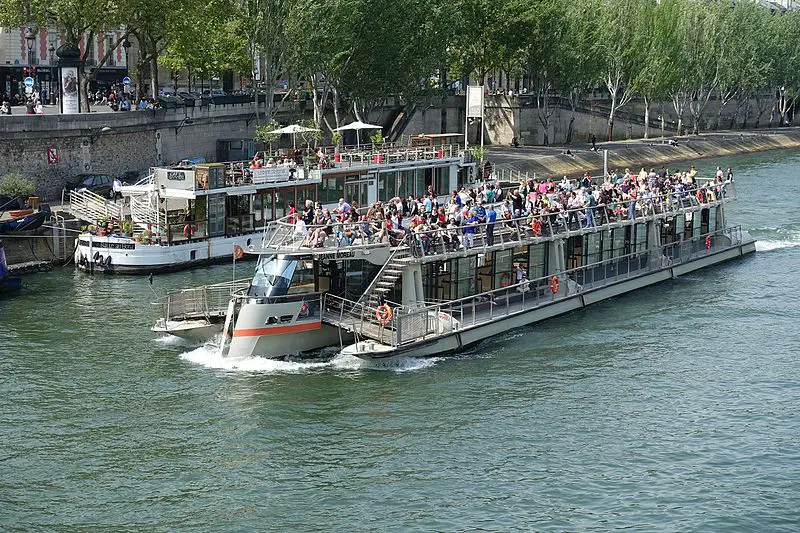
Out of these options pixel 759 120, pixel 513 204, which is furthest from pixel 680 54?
pixel 513 204

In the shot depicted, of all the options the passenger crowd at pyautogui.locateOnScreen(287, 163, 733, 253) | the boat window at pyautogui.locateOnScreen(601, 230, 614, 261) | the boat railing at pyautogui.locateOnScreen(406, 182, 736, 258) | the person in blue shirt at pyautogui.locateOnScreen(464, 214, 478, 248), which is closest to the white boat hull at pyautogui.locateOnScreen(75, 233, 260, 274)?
the passenger crowd at pyautogui.locateOnScreen(287, 163, 733, 253)

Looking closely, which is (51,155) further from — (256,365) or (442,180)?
(256,365)

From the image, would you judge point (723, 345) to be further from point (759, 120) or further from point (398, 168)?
point (759, 120)

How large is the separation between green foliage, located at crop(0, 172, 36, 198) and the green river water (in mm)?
14374

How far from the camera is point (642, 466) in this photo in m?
32.1

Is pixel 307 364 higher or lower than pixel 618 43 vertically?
lower

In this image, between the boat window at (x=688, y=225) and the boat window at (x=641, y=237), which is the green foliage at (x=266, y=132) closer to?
the boat window at (x=688, y=225)

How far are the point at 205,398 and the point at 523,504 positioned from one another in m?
10.9

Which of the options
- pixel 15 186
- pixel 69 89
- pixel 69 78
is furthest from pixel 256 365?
pixel 69 78

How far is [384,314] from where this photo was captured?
39625 millimetres

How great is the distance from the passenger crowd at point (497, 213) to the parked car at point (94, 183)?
21077mm

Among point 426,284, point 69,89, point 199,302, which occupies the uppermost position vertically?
point 69,89

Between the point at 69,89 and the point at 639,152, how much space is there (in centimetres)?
5685

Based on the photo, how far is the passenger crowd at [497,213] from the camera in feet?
137
